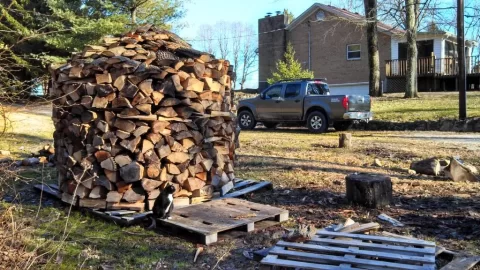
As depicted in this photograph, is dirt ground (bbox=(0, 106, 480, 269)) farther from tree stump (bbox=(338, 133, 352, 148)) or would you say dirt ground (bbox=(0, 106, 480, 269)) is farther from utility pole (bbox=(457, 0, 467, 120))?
utility pole (bbox=(457, 0, 467, 120))

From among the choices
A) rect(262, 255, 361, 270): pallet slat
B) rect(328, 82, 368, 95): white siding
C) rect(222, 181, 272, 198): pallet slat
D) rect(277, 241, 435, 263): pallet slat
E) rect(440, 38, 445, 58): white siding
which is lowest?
rect(262, 255, 361, 270): pallet slat

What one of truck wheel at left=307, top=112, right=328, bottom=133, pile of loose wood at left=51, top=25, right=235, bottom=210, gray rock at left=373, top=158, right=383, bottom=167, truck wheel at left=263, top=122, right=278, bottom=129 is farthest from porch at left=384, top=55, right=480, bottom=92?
pile of loose wood at left=51, top=25, right=235, bottom=210

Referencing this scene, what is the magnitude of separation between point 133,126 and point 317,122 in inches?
492

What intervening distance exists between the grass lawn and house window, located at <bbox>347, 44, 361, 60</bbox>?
394 inches

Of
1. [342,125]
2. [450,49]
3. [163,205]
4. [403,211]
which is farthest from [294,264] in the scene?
[450,49]

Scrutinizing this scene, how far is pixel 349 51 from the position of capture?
118ft

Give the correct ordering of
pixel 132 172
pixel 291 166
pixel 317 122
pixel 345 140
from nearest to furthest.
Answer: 1. pixel 132 172
2. pixel 291 166
3. pixel 345 140
4. pixel 317 122

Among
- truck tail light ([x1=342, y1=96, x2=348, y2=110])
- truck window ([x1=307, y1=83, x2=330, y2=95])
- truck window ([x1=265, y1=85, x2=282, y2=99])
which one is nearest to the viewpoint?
truck tail light ([x1=342, y1=96, x2=348, y2=110])

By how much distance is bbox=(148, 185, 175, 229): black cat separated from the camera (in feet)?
18.4

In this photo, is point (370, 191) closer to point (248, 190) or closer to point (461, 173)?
point (248, 190)

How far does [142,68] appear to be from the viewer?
616 centimetres

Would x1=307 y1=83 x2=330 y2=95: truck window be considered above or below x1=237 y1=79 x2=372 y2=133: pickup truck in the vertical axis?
above

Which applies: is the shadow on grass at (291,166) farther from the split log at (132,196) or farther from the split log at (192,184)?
the split log at (132,196)

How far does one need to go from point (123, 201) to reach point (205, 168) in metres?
1.19
